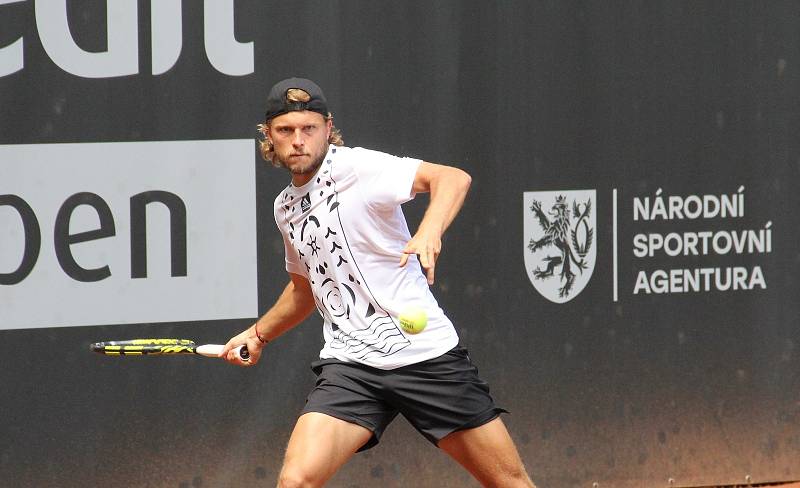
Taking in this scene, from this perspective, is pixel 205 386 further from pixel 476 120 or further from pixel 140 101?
pixel 476 120

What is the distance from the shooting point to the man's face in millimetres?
3662

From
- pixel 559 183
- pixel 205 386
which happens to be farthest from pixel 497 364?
pixel 205 386

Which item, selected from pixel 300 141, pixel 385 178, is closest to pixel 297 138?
pixel 300 141

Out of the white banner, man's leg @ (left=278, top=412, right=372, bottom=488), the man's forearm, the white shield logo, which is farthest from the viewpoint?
the white shield logo

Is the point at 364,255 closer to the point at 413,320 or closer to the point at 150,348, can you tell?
the point at 413,320

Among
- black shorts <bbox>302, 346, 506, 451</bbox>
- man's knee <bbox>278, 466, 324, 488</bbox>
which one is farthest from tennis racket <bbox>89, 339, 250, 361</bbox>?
man's knee <bbox>278, 466, 324, 488</bbox>

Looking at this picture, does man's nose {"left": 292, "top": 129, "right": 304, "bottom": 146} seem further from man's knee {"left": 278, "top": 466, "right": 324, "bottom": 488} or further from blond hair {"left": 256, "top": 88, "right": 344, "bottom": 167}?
man's knee {"left": 278, "top": 466, "right": 324, "bottom": 488}

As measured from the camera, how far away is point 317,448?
3.49m

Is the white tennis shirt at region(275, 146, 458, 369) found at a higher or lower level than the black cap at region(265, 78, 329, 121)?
lower

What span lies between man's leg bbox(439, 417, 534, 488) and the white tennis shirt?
0.79 feet

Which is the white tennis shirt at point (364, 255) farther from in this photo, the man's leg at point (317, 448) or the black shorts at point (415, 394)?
the man's leg at point (317, 448)

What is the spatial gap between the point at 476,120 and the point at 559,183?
0.40m

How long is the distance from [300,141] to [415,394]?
74cm

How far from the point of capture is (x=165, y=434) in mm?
4770
